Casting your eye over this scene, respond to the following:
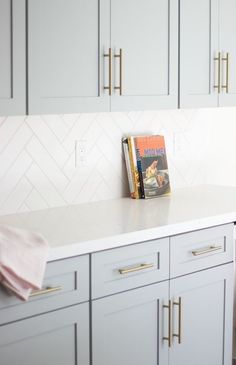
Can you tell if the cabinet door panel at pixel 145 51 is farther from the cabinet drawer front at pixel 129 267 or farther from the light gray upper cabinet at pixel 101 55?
the cabinet drawer front at pixel 129 267

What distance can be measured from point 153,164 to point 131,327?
3.31 feet

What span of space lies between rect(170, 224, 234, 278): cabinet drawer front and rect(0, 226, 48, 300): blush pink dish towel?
0.73 m

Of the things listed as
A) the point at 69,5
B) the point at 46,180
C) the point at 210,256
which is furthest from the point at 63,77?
the point at 210,256

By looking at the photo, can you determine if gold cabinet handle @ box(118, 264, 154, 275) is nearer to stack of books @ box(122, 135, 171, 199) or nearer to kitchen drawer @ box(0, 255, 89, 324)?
kitchen drawer @ box(0, 255, 89, 324)

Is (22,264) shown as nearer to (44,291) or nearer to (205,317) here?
(44,291)

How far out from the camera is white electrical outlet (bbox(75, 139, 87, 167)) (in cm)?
354

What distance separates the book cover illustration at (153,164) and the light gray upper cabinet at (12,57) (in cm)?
98

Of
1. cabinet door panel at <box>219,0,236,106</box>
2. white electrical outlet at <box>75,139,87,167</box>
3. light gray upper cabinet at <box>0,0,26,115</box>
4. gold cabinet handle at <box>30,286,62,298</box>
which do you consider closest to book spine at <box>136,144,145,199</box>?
white electrical outlet at <box>75,139,87,167</box>

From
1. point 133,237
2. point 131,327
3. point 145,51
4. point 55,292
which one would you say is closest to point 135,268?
point 133,237

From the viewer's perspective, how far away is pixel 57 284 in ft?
8.87

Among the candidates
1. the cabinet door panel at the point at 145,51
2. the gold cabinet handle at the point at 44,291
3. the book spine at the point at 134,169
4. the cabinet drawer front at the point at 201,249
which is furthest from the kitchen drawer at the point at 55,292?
the book spine at the point at 134,169

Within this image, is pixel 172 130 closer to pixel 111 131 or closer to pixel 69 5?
pixel 111 131

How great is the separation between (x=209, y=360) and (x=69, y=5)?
1.62 meters

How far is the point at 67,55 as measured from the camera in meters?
3.04
